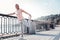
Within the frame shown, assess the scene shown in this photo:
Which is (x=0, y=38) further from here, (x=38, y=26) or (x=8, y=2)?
(x=38, y=26)

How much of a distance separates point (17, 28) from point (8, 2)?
4.01 meters

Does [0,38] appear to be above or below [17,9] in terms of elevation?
below

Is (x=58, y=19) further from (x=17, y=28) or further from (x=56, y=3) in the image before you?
(x=17, y=28)

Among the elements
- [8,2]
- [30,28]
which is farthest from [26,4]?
[30,28]

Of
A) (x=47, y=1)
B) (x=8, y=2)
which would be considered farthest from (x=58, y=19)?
(x=8, y=2)

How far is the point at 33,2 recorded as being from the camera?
13453 millimetres

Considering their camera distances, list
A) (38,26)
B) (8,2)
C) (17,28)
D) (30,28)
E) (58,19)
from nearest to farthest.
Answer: (17,28) < (30,28) < (8,2) < (38,26) < (58,19)

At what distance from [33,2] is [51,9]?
604cm

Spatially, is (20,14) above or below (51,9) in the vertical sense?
below

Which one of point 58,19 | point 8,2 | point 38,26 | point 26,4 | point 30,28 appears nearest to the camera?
point 30,28

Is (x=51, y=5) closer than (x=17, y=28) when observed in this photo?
No

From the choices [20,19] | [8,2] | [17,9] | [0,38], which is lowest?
[0,38]

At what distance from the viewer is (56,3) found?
1800 cm

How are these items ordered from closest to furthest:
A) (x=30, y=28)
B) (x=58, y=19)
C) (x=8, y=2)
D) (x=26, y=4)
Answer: (x=30, y=28) → (x=8, y=2) → (x=26, y=4) → (x=58, y=19)
